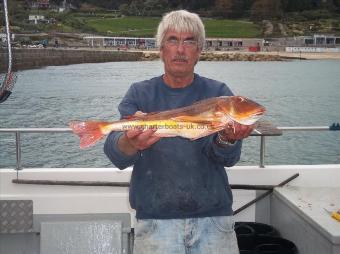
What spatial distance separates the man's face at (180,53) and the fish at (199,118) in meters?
0.28

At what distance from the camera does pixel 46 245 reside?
493 centimetres

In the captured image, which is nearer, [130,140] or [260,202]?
[130,140]

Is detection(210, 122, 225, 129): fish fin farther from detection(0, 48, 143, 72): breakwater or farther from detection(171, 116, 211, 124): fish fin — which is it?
detection(0, 48, 143, 72): breakwater

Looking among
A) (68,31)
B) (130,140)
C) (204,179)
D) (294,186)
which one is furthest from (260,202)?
(68,31)

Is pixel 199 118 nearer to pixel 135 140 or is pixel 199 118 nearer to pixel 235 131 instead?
pixel 235 131

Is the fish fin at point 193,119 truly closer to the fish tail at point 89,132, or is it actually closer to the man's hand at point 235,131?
the man's hand at point 235,131

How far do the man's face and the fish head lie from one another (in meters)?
0.41

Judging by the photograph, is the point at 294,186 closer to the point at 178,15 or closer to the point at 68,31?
the point at 178,15

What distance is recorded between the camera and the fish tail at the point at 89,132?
11.3 feet

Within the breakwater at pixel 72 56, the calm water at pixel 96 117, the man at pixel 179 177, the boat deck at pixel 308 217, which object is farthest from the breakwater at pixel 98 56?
the man at pixel 179 177

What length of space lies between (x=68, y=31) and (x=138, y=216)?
15531cm

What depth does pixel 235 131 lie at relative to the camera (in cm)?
329

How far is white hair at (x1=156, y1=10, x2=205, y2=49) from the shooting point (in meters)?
3.52

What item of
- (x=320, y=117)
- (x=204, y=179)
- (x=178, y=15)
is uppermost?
(x=178, y=15)
